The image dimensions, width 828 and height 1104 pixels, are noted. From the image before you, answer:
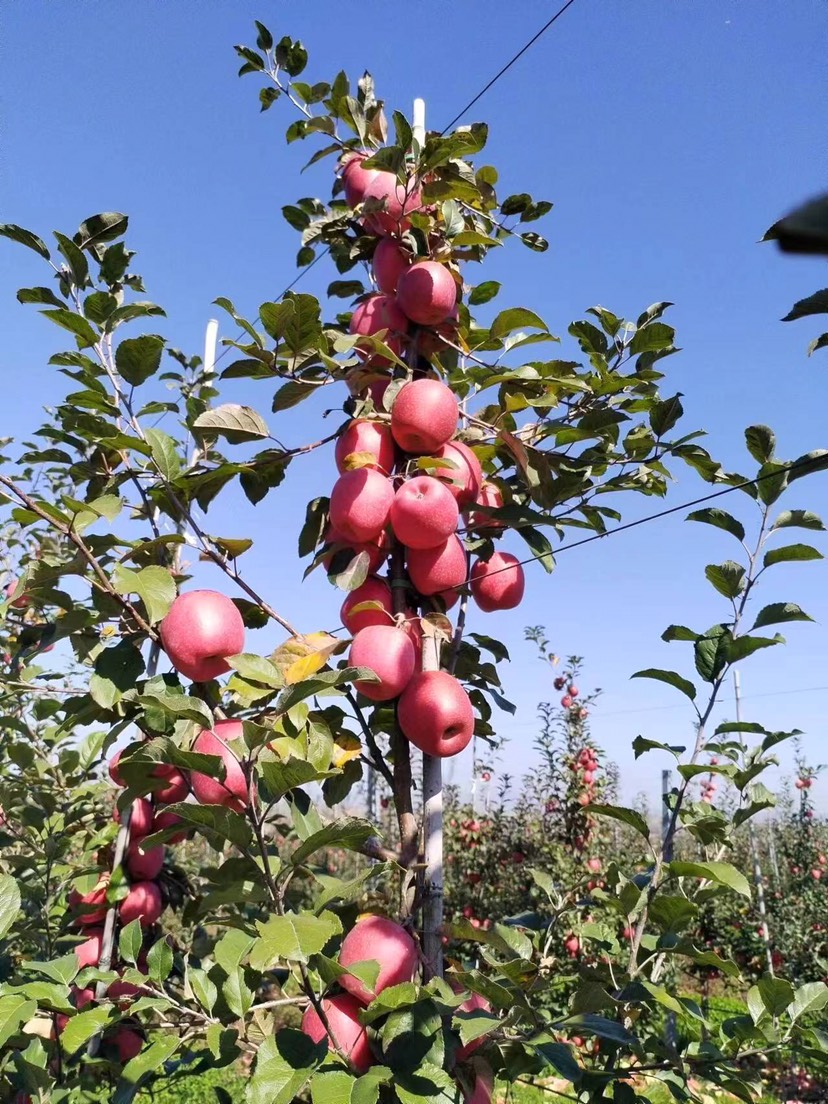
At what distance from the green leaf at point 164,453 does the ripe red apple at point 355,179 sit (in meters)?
0.73

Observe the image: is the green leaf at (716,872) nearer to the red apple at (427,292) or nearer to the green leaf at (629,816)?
the green leaf at (629,816)

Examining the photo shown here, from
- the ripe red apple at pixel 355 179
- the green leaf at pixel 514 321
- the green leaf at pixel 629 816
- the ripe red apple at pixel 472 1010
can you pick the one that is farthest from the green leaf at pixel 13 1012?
the ripe red apple at pixel 355 179

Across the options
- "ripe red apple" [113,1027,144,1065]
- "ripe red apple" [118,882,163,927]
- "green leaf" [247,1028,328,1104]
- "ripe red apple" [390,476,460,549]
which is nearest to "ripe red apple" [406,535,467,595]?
"ripe red apple" [390,476,460,549]

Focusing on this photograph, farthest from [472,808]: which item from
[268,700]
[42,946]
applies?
[268,700]

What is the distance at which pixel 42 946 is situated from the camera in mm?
1754

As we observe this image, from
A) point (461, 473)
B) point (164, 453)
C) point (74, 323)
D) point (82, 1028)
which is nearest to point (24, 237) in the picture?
point (74, 323)

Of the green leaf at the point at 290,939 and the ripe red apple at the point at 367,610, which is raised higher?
the ripe red apple at the point at 367,610

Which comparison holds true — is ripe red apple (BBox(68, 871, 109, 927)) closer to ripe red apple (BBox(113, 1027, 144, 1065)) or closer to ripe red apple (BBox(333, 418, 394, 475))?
ripe red apple (BBox(113, 1027, 144, 1065))

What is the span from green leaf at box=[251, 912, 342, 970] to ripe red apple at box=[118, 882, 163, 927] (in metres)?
0.97

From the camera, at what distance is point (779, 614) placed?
1.11 metres

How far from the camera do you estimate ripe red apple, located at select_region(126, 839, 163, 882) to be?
1.63 m

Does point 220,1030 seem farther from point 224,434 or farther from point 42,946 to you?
point 42,946

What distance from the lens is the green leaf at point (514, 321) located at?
139cm

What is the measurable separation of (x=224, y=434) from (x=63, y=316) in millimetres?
297
